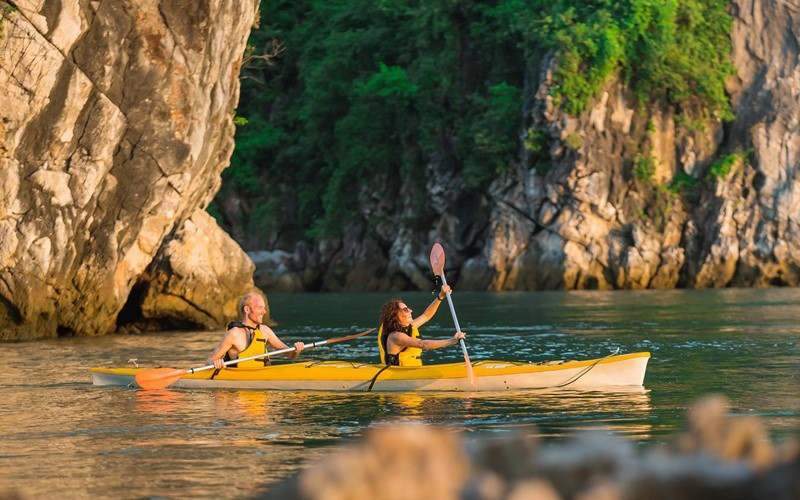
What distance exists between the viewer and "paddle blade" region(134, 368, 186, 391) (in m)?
14.4

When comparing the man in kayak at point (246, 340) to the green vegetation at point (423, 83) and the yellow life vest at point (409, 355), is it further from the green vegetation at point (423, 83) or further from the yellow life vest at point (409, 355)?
the green vegetation at point (423, 83)

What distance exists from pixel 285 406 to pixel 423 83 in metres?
36.3

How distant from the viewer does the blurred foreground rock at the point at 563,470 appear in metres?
4.03

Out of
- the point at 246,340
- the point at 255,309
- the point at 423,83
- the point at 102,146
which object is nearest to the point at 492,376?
the point at 255,309

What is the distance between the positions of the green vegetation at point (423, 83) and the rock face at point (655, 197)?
60cm

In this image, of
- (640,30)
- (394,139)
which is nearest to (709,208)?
(640,30)

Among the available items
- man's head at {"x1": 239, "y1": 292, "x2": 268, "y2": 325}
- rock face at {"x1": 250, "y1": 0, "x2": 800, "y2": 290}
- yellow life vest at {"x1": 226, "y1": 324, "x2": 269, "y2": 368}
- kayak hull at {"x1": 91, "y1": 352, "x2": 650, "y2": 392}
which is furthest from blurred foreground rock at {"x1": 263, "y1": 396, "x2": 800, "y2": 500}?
rock face at {"x1": 250, "y1": 0, "x2": 800, "y2": 290}

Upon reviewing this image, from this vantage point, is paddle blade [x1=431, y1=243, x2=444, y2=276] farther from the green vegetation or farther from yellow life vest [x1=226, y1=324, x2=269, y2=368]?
the green vegetation

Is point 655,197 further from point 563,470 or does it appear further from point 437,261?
point 563,470

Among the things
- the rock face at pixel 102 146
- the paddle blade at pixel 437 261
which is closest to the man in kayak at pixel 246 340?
the paddle blade at pixel 437 261

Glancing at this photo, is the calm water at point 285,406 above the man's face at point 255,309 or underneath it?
underneath

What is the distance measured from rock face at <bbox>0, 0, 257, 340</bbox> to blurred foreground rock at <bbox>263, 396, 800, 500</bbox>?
17415 mm

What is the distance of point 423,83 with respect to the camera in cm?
4825

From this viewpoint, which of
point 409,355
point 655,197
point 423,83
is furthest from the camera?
point 423,83
